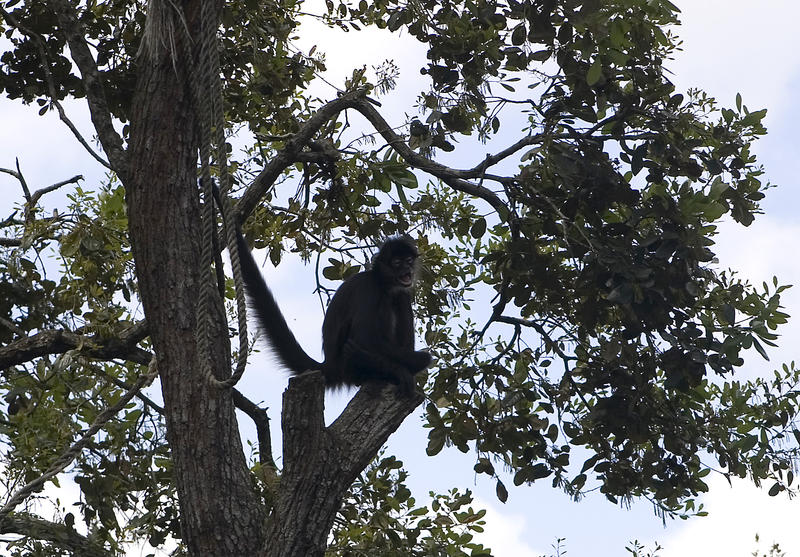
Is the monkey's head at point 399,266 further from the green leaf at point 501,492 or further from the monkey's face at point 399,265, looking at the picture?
the green leaf at point 501,492

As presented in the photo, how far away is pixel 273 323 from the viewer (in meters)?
6.39

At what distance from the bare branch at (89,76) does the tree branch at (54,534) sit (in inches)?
97.3

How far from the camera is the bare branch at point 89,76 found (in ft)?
16.0

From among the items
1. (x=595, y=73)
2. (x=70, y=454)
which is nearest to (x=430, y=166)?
(x=595, y=73)

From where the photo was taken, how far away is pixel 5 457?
6023 millimetres

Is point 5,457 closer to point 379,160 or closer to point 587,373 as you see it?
point 379,160

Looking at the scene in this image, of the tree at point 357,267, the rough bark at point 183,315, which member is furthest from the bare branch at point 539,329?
the rough bark at point 183,315

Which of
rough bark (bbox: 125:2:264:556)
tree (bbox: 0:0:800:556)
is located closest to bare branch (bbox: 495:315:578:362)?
tree (bbox: 0:0:800:556)

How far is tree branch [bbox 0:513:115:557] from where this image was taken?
18.5 ft

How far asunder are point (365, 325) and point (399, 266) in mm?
620

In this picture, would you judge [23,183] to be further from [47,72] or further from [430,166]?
[430,166]

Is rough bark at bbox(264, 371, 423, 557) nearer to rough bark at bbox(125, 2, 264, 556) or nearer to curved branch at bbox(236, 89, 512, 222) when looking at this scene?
rough bark at bbox(125, 2, 264, 556)

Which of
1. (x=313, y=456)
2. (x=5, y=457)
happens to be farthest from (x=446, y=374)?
(x=5, y=457)

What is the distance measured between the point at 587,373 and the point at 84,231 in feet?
10.7
